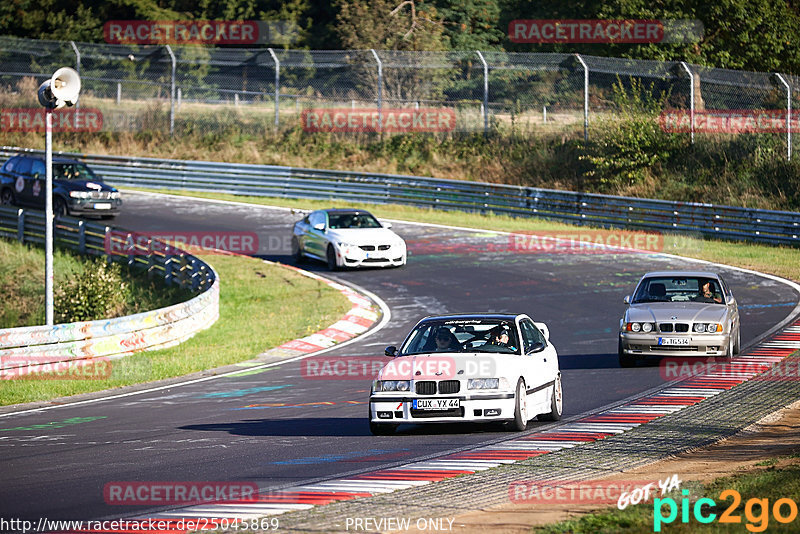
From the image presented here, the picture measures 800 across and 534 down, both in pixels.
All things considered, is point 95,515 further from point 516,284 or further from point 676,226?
point 676,226

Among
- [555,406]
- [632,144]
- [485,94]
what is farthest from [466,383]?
[485,94]

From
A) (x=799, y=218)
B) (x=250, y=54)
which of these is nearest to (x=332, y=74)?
(x=250, y=54)

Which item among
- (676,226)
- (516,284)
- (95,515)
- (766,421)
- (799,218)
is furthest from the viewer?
(676,226)

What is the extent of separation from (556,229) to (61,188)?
14783mm

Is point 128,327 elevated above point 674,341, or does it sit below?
below

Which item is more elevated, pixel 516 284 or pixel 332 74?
pixel 332 74

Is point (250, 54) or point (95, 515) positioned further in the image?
point (250, 54)

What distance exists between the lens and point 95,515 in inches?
324

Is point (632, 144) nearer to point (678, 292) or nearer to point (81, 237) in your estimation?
point (81, 237)

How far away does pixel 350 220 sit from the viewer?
27.6 metres

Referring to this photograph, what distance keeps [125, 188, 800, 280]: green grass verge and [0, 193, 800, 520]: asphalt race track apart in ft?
4.71

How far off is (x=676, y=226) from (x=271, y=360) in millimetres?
16580

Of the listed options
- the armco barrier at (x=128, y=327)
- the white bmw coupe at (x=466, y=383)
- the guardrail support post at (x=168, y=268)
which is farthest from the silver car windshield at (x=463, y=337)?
the guardrail support post at (x=168, y=268)

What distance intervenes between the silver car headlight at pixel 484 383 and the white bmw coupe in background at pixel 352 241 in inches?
609
